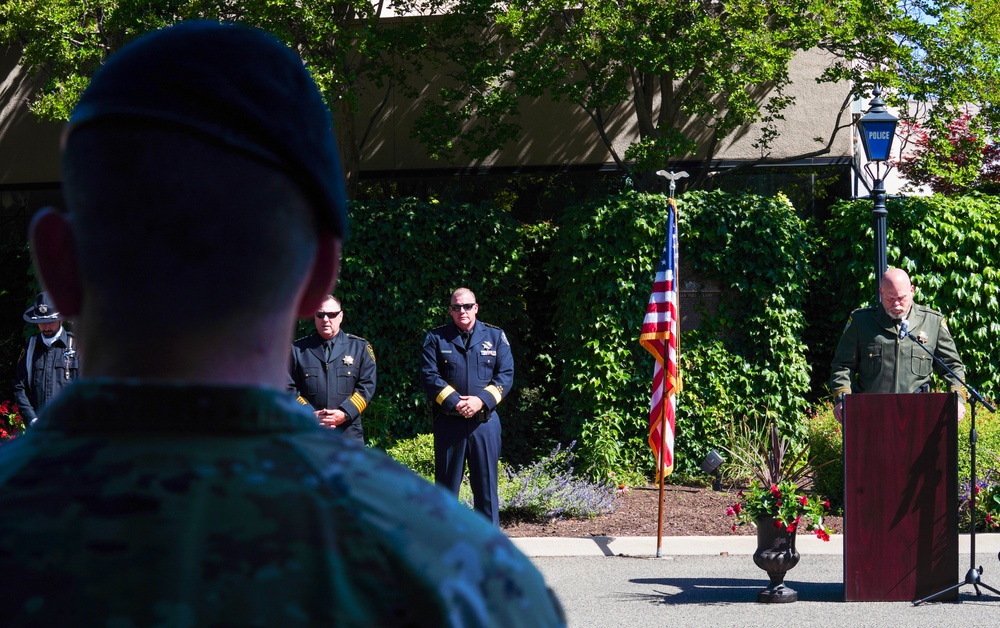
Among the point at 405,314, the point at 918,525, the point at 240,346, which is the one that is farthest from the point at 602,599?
the point at 240,346

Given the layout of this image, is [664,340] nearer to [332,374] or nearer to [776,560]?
[776,560]

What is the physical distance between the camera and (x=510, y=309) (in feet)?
40.9

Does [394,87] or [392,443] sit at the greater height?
[394,87]

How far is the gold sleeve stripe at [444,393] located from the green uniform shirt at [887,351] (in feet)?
9.37

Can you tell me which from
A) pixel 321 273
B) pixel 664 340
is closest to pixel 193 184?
pixel 321 273

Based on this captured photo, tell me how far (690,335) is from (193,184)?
11463mm

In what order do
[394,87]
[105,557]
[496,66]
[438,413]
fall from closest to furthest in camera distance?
[105,557] → [438,413] → [496,66] → [394,87]

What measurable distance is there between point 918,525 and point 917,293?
5747mm

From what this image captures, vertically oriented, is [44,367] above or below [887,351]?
below

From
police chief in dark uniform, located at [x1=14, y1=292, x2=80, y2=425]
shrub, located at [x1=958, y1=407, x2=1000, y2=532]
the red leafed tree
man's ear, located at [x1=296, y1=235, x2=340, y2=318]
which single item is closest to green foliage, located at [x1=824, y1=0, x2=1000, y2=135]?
the red leafed tree

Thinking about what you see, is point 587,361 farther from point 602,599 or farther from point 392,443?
point 602,599

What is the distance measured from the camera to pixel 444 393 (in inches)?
340

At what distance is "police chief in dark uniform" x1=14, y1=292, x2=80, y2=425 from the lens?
8664 mm

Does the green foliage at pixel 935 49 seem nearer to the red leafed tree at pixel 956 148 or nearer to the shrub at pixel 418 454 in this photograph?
the red leafed tree at pixel 956 148
